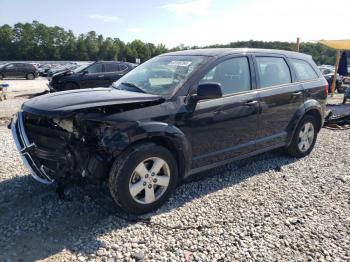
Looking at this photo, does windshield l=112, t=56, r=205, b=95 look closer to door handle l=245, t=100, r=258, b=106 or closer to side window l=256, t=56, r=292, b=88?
door handle l=245, t=100, r=258, b=106

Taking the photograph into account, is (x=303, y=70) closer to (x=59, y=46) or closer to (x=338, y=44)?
(x=338, y=44)

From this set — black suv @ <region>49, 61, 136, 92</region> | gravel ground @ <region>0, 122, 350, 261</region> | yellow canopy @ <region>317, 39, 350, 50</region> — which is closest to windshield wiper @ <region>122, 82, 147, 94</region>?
gravel ground @ <region>0, 122, 350, 261</region>

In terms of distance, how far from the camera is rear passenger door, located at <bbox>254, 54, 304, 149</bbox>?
475 centimetres

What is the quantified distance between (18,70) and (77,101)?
30658 millimetres

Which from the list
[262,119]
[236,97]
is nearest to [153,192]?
[236,97]

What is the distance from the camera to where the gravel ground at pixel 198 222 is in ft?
9.88

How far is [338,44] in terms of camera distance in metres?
14.9

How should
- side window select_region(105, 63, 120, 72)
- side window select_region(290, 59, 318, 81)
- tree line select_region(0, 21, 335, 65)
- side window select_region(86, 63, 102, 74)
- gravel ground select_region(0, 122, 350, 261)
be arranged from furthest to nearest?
tree line select_region(0, 21, 335, 65) < side window select_region(105, 63, 120, 72) < side window select_region(86, 63, 102, 74) < side window select_region(290, 59, 318, 81) < gravel ground select_region(0, 122, 350, 261)

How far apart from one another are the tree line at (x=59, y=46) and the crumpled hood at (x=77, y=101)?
76.1 metres

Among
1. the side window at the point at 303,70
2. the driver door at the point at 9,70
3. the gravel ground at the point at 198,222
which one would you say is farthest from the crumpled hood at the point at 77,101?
the driver door at the point at 9,70

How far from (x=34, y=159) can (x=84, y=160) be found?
590mm

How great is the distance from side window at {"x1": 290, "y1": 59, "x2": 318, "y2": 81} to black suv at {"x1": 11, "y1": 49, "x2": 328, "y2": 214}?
418 millimetres

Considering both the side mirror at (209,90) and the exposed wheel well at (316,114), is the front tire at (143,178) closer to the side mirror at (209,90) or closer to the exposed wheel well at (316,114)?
the side mirror at (209,90)

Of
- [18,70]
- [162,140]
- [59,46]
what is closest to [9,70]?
[18,70]
